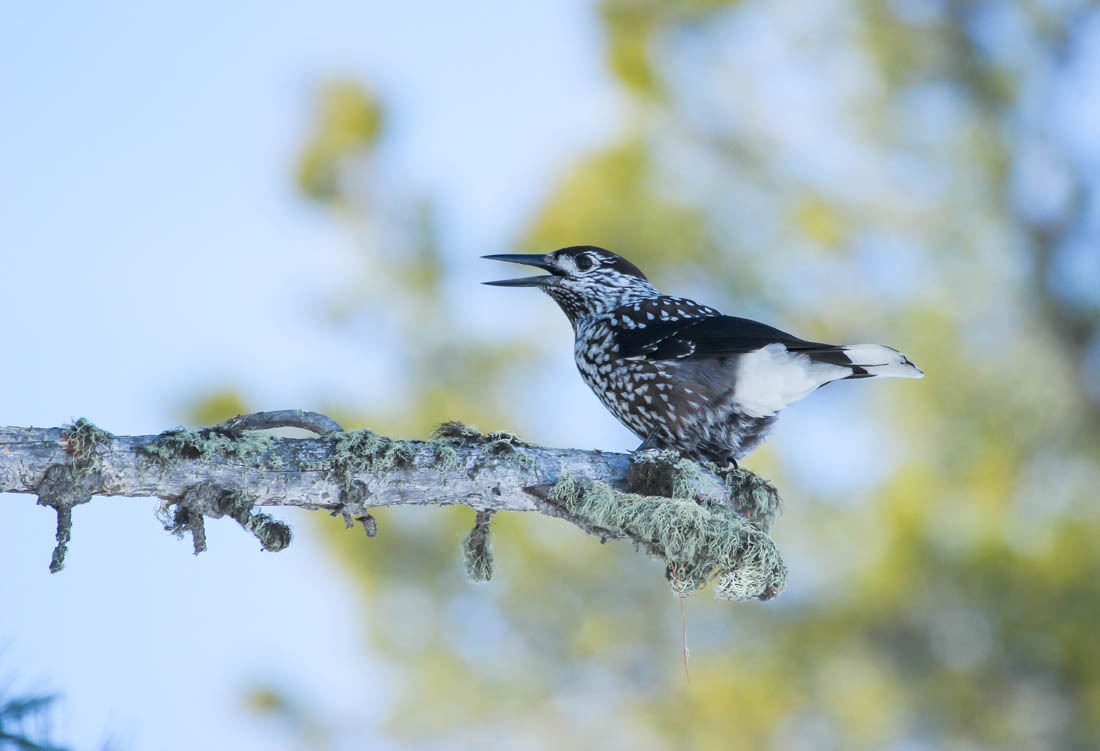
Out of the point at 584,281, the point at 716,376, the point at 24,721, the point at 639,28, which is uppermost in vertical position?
the point at 639,28

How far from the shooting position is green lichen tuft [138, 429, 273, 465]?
2783 mm

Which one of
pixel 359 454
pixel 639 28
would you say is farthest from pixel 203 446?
pixel 639 28

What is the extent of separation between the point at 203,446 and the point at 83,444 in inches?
11.4

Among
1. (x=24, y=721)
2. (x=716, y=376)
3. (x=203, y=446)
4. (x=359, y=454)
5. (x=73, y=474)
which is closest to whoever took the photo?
(x=24, y=721)

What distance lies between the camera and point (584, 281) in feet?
17.2

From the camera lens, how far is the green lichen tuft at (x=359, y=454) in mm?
2969

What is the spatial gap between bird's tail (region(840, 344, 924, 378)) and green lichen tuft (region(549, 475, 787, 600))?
3.78 ft

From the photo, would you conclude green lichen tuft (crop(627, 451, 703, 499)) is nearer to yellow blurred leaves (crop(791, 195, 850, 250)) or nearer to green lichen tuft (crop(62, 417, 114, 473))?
green lichen tuft (crop(62, 417, 114, 473))

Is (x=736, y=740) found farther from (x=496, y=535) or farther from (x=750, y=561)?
(x=750, y=561)

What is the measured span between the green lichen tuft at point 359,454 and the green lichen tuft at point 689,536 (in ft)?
1.62

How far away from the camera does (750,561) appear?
3227 mm

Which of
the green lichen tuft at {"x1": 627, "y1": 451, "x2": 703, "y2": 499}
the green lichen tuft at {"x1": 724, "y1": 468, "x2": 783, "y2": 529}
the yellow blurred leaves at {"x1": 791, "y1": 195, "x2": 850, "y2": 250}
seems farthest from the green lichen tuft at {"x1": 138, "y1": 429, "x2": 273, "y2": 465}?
the yellow blurred leaves at {"x1": 791, "y1": 195, "x2": 850, "y2": 250}

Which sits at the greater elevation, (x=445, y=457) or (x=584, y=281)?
A: (x=584, y=281)

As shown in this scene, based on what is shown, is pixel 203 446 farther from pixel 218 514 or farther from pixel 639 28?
pixel 639 28
